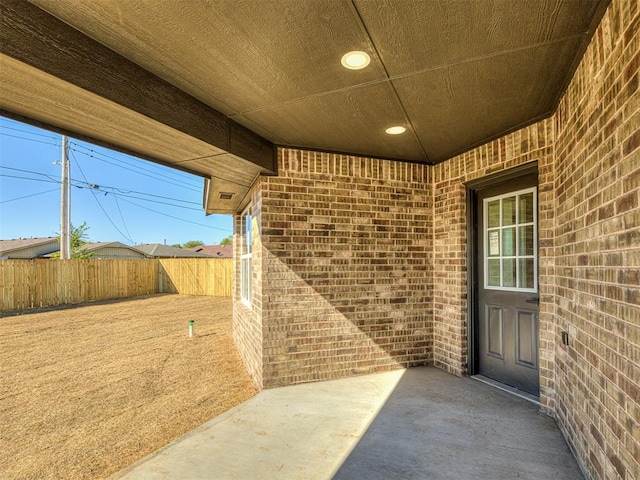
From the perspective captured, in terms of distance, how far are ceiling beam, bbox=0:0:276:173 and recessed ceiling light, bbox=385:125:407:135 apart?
59.6 inches

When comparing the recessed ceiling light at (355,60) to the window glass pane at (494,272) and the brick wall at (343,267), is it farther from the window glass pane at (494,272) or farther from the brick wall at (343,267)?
the window glass pane at (494,272)

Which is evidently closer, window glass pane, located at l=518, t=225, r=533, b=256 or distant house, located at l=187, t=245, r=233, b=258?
window glass pane, located at l=518, t=225, r=533, b=256

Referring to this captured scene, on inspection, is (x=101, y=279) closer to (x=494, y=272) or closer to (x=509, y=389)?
(x=494, y=272)

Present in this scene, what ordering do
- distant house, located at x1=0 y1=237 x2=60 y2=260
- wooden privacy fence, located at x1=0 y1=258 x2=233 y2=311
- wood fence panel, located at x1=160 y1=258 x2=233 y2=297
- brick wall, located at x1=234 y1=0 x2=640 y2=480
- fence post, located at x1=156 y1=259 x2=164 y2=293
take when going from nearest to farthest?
brick wall, located at x1=234 y1=0 x2=640 y2=480 < wooden privacy fence, located at x1=0 y1=258 x2=233 y2=311 < wood fence panel, located at x1=160 y1=258 x2=233 y2=297 < fence post, located at x1=156 y1=259 x2=164 y2=293 < distant house, located at x1=0 y1=237 x2=60 y2=260

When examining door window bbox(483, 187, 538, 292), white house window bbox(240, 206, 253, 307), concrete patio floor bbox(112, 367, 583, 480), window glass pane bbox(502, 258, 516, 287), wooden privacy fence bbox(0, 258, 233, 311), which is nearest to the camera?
concrete patio floor bbox(112, 367, 583, 480)

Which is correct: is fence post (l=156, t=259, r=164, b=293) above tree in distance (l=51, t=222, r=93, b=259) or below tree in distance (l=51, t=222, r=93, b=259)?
below

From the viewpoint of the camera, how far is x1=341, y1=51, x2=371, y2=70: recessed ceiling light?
214cm

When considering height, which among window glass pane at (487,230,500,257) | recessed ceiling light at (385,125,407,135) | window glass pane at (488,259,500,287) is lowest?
window glass pane at (488,259,500,287)

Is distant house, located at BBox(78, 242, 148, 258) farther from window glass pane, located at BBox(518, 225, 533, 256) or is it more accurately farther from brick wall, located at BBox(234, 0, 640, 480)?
window glass pane, located at BBox(518, 225, 533, 256)

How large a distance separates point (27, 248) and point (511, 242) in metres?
31.1

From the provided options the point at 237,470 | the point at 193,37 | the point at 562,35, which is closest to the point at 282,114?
the point at 193,37

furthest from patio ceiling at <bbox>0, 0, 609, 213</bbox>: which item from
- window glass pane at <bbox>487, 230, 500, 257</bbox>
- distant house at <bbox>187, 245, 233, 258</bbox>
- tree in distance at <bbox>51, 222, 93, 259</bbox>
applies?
distant house at <bbox>187, 245, 233, 258</bbox>

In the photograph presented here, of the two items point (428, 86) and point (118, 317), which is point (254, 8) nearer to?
point (428, 86)

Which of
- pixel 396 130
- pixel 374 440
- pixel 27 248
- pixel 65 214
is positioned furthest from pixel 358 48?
pixel 27 248
